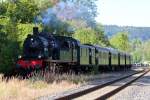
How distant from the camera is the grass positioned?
51.9 ft

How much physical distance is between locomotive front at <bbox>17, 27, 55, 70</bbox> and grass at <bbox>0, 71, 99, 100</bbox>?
62.2 inches

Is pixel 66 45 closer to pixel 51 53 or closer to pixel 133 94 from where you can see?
pixel 51 53

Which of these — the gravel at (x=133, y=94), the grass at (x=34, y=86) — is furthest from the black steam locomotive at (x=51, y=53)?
the gravel at (x=133, y=94)

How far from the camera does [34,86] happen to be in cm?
2048

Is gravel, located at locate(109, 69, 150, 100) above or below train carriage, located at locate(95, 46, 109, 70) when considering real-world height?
below

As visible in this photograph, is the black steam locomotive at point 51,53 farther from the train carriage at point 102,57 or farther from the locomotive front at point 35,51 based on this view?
the train carriage at point 102,57

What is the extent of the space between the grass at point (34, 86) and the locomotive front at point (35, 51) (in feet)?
5.19

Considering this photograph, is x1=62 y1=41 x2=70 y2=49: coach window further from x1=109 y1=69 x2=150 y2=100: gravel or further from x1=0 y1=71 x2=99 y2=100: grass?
x1=109 y1=69 x2=150 y2=100: gravel

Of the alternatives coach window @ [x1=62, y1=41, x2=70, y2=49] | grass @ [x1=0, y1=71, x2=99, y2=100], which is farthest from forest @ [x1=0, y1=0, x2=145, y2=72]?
grass @ [x1=0, y1=71, x2=99, y2=100]

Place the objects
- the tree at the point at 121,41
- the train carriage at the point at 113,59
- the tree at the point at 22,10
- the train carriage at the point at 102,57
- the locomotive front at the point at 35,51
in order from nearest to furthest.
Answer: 1. the locomotive front at the point at 35,51
2. the train carriage at the point at 102,57
3. the tree at the point at 22,10
4. the train carriage at the point at 113,59
5. the tree at the point at 121,41

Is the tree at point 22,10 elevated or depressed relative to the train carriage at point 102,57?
elevated

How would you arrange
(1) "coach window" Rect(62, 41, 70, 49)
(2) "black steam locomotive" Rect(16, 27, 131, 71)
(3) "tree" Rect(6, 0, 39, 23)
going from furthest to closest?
1. (3) "tree" Rect(6, 0, 39, 23)
2. (1) "coach window" Rect(62, 41, 70, 49)
3. (2) "black steam locomotive" Rect(16, 27, 131, 71)

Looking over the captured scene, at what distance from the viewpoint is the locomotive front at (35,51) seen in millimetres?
27016

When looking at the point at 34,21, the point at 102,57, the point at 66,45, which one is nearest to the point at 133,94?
the point at 66,45
